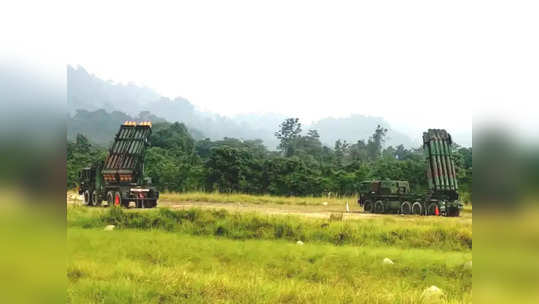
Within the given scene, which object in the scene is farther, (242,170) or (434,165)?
(242,170)

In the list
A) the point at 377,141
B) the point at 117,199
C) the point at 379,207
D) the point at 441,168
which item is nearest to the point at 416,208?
the point at 379,207

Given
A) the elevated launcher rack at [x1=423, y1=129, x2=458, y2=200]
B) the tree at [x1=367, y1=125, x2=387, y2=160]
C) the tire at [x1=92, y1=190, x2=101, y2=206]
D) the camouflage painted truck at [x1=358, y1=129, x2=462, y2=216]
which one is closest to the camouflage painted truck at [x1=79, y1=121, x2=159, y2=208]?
the tire at [x1=92, y1=190, x2=101, y2=206]

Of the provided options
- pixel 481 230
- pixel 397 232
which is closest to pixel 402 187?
pixel 397 232

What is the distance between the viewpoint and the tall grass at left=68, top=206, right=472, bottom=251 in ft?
31.2

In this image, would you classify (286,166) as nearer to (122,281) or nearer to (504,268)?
(122,281)

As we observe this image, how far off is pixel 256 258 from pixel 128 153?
21.2 ft

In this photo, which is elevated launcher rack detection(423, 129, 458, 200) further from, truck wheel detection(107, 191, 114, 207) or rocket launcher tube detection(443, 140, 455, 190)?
truck wheel detection(107, 191, 114, 207)

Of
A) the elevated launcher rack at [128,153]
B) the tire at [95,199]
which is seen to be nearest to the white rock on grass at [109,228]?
the elevated launcher rack at [128,153]

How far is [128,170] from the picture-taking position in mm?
13211

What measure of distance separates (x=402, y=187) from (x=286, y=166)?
4345mm

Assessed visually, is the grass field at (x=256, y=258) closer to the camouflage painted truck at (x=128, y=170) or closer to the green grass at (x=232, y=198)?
the camouflage painted truck at (x=128, y=170)

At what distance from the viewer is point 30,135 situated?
193 cm

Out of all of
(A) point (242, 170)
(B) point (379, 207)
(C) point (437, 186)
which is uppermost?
(A) point (242, 170)

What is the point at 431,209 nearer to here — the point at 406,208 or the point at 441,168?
the point at 406,208
